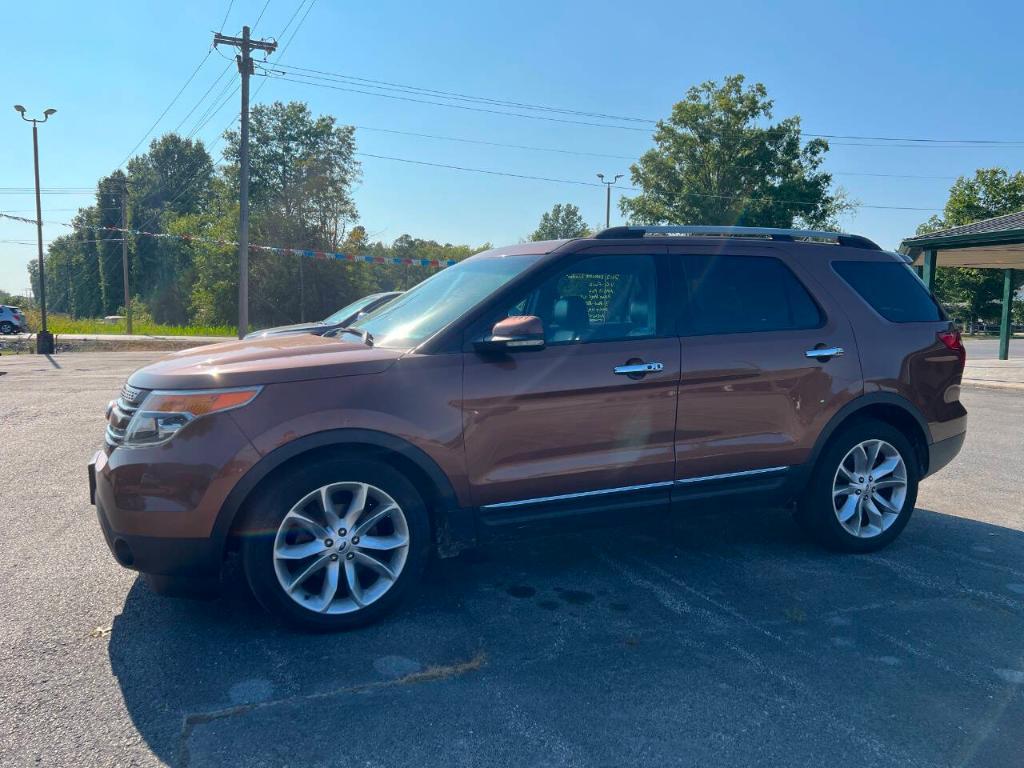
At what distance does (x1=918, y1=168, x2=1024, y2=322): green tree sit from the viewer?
46188mm

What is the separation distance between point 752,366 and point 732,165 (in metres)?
42.8

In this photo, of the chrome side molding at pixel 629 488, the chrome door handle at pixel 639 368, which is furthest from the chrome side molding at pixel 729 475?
the chrome door handle at pixel 639 368

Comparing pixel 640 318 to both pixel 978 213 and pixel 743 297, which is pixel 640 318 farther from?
pixel 978 213

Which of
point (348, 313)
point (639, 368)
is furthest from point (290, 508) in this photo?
point (348, 313)

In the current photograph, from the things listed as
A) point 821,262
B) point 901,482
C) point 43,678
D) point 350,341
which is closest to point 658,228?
point 821,262

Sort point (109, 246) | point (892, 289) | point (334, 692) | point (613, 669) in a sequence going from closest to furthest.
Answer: point (334, 692)
point (613, 669)
point (892, 289)
point (109, 246)

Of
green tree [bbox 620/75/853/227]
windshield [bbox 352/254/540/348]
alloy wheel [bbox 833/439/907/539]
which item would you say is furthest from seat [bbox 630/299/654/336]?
green tree [bbox 620/75/853/227]

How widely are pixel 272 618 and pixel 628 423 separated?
6.44ft

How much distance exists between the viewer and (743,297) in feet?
14.3

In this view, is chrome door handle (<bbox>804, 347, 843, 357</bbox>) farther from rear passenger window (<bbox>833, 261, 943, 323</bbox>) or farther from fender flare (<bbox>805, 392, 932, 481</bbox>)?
rear passenger window (<bbox>833, 261, 943, 323</bbox>)

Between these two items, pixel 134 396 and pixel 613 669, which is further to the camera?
pixel 134 396

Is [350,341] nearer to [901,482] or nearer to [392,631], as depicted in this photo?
[392,631]

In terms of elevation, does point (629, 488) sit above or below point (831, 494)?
above

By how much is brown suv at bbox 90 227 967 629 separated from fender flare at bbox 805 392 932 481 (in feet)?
0.06
